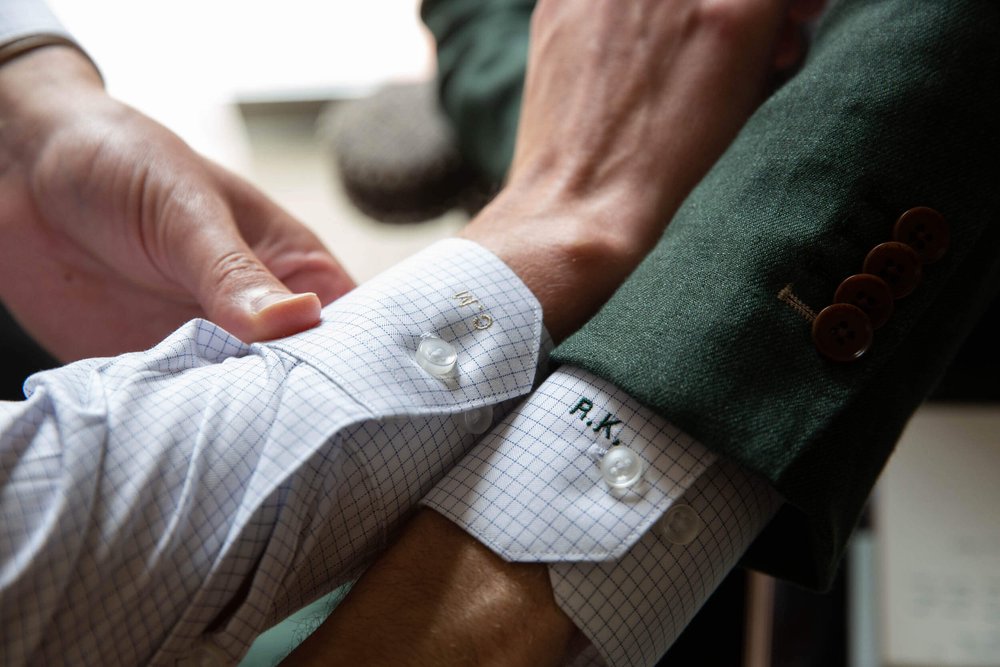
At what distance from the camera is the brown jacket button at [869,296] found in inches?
17.2

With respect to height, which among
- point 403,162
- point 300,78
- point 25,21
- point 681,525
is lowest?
point 300,78

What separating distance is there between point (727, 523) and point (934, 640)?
0.63 metres

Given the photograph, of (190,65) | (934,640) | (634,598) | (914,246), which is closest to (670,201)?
(914,246)

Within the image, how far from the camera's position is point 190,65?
1489mm

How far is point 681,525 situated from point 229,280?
324mm

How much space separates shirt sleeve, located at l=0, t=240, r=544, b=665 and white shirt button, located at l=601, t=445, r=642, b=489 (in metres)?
0.07

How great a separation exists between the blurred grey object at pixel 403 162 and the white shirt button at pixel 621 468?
2.08ft

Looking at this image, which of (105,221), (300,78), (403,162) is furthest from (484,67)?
(300,78)

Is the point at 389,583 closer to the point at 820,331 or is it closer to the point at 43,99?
the point at 820,331

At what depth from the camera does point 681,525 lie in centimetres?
44

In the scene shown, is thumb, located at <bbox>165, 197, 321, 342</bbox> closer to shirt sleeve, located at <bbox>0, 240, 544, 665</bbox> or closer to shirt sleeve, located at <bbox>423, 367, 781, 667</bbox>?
shirt sleeve, located at <bbox>0, 240, 544, 665</bbox>

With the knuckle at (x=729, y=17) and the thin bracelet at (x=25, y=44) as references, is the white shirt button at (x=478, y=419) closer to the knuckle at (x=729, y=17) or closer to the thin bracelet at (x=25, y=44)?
the knuckle at (x=729, y=17)

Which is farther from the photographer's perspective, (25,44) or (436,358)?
(25,44)

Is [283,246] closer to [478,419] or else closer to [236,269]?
[236,269]
